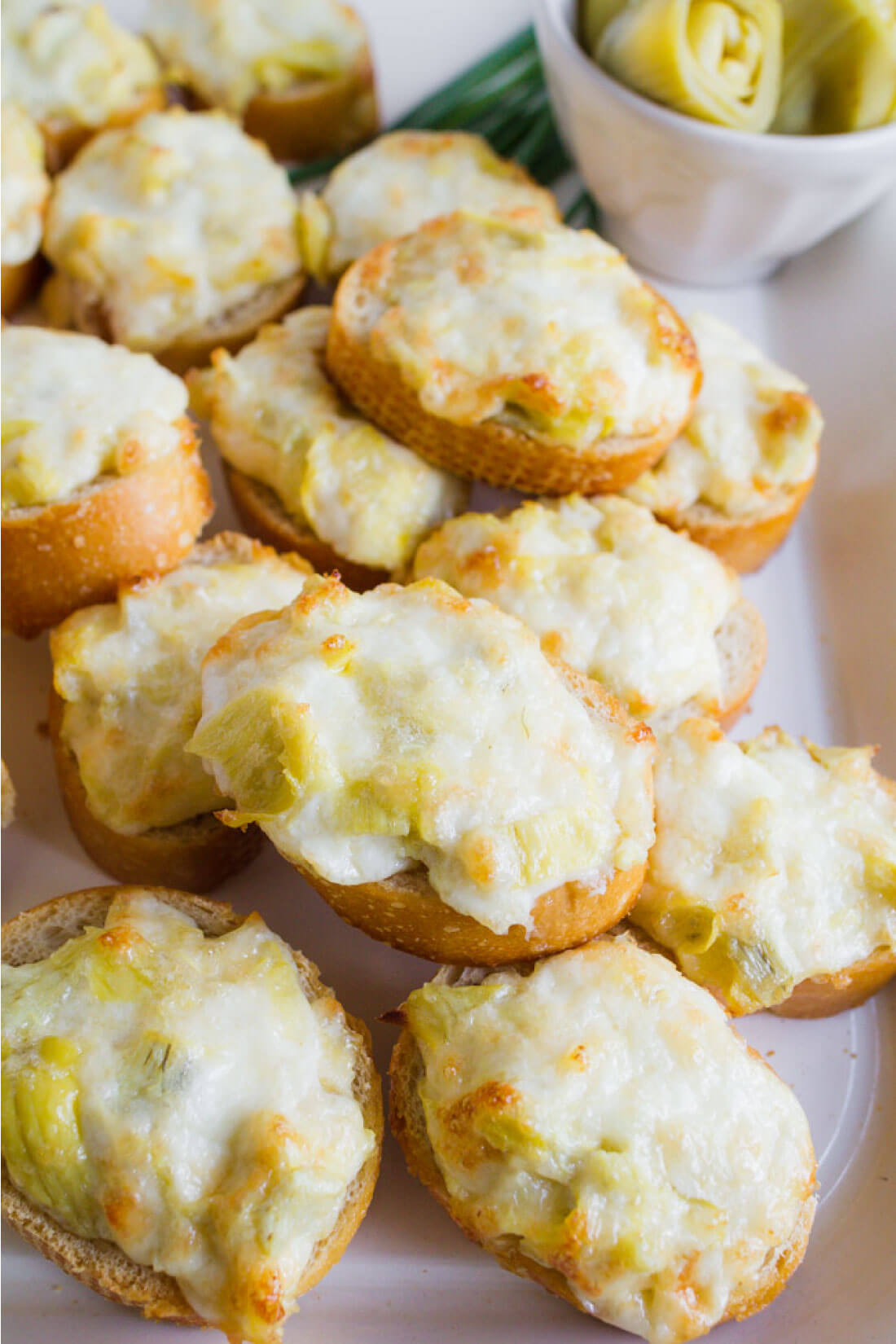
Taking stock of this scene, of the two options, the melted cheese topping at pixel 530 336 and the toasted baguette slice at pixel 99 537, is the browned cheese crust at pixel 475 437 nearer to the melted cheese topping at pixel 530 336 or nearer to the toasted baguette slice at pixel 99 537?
the melted cheese topping at pixel 530 336

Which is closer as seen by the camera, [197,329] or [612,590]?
[612,590]

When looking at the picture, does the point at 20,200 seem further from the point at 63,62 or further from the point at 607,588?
the point at 607,588

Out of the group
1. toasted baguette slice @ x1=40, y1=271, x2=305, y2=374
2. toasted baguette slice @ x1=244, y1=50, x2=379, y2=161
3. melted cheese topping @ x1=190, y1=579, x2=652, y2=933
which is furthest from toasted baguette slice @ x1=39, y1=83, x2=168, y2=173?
melted cheese topping @ x1=190, y1=579, x2=652, y2=933

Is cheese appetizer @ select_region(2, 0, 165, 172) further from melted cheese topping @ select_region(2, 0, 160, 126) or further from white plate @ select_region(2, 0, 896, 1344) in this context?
white plate @ select_region(2, 0, 896, 1344)

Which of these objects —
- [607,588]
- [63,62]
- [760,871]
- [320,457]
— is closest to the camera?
[760,871]

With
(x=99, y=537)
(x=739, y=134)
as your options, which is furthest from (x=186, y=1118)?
(x=739, y=134)

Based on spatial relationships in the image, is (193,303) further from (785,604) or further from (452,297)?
(785,604)

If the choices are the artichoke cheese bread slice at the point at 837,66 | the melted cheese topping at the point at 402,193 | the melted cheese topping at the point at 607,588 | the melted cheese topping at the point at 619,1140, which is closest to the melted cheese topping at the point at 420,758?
the melted cheese topping at the point at 619,1140
